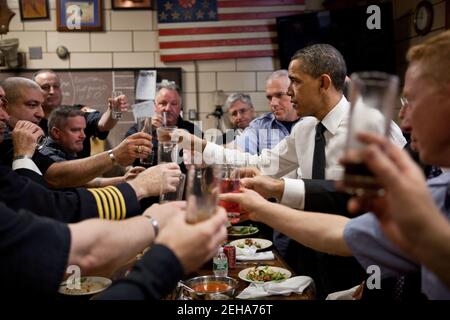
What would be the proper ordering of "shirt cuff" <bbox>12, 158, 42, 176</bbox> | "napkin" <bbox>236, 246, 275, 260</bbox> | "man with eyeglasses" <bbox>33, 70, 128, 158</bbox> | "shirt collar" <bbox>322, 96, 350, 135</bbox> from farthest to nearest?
"man with eyeglasses" <bbox>33, 70, 128, 158</bbox>, "shirt collar" <bbox>322, 96, 350, 135</bbox>, "napkin" <bbox>236, 246, 275, 260</bbox>, "shirt cuff" <bbox>12, 158, 42, 176</bbox>

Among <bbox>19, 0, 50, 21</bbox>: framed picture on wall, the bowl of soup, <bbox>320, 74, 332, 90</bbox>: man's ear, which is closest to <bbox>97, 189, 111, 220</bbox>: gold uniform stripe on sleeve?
the bowl of soup

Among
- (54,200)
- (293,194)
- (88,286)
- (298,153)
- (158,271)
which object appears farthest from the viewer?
(298,153)

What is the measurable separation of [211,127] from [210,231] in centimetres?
429

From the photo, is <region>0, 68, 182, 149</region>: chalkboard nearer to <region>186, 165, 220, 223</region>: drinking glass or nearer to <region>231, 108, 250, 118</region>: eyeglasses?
<region>231, 108, 250, 118</region>: eyeglasses

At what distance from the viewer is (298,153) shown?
2.68 metres

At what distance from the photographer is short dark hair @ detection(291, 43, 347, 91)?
2.53 m

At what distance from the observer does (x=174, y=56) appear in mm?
5047

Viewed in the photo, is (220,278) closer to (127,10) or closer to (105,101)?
(105,101)

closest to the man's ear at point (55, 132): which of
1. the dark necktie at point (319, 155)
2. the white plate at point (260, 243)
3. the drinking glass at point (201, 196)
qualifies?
the white plate at point (260, 243)

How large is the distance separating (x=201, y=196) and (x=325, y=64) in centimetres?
177

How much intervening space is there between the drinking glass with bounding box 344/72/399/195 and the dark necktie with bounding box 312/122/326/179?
1.66 m

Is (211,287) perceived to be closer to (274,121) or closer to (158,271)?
(158,271)

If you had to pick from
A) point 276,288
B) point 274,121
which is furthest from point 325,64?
point 274,121
